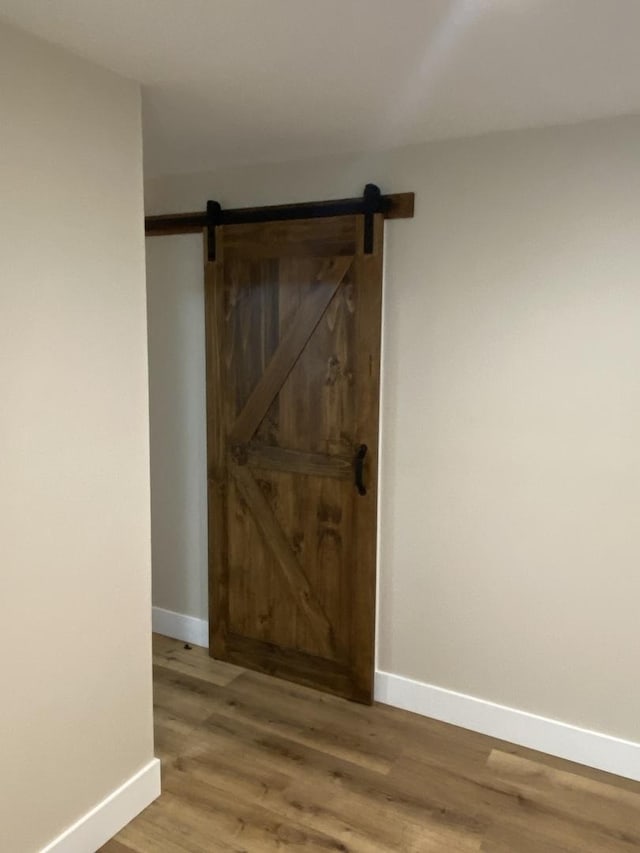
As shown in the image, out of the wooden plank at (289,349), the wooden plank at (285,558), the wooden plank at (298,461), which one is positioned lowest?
the wooden plank at (285,558)

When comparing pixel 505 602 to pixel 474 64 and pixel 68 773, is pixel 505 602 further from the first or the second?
pixel 474 64

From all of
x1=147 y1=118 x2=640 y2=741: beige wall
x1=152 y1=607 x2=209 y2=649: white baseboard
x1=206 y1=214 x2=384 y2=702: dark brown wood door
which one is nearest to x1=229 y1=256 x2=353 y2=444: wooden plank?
x1=206 y1=214 x2=384 y2=702: dark brown wood door

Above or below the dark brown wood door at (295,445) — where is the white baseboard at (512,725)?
below

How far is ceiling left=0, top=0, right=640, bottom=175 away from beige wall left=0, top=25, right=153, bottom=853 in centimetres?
20

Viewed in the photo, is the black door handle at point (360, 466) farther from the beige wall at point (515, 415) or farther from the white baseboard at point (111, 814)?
the white baseboard at point (111, 814)

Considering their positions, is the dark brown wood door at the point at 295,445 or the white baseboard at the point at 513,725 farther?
the dark brown wood door at the point at 295,445

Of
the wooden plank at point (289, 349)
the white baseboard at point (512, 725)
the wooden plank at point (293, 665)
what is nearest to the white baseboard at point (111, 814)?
the wooden plank at point (293, 665)

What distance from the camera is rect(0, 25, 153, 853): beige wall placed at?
1.80 meters

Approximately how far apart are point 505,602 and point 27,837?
181cm

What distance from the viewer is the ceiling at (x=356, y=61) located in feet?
5.24

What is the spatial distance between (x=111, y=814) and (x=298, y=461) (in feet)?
4.94

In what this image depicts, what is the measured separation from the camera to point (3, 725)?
1.85 metres

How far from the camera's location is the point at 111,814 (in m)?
2.22

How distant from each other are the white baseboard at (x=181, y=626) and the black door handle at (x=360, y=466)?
1.20m
